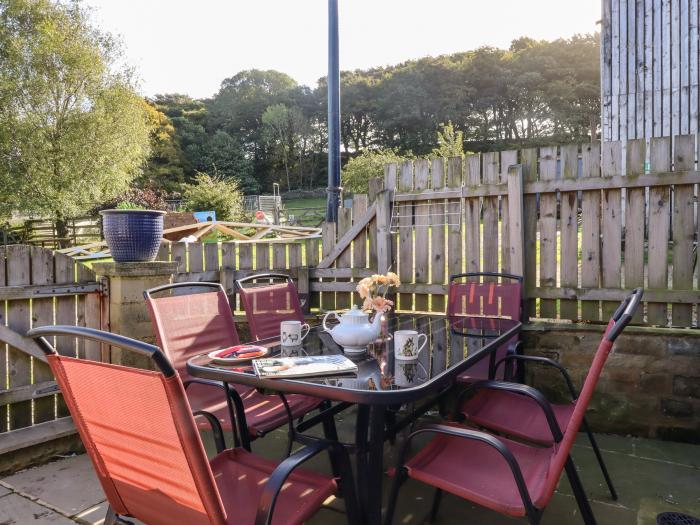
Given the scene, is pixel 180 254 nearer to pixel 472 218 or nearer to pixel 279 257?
pixel 279 257

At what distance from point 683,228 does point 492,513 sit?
6.97 ft

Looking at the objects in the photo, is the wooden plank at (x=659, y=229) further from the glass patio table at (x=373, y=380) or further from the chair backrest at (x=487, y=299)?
the glass patio table at (x=373, y=380)

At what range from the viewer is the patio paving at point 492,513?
85.6 inches

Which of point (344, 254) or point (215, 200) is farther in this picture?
point (215, 200)

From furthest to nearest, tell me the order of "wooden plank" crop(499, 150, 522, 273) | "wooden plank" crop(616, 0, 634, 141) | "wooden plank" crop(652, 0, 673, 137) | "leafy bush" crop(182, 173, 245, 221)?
"leafy bush" crop(182, 173, 245, 221), "wooden plank" crop(616, 0, 634, 141), "wooden plank" crop(652, 0, 673, 137), "wooden plank" crop(499, 150, 522, 273)

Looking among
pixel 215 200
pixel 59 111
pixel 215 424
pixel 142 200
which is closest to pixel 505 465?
pixel 215 424

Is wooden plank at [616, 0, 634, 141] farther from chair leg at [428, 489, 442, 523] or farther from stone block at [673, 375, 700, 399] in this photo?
chair leg at [428, 489, 442, 523]

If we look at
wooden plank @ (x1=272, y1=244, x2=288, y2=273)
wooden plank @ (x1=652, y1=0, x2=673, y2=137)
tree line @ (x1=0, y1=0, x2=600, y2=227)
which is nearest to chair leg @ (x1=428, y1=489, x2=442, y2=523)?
wooden plank @ (x1=272, y1=244, x2=288, y2=273)

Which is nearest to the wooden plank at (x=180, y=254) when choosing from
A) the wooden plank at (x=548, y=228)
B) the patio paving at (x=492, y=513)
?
the patio paving at (x=492, y=513)

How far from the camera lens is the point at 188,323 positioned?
2414 millimetres

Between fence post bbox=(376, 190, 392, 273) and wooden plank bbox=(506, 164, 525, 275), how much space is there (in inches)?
36.9

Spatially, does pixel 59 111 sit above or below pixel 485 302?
above

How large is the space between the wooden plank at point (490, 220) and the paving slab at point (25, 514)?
9.51 feet

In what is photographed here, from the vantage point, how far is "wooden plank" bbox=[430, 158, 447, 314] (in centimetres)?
372
